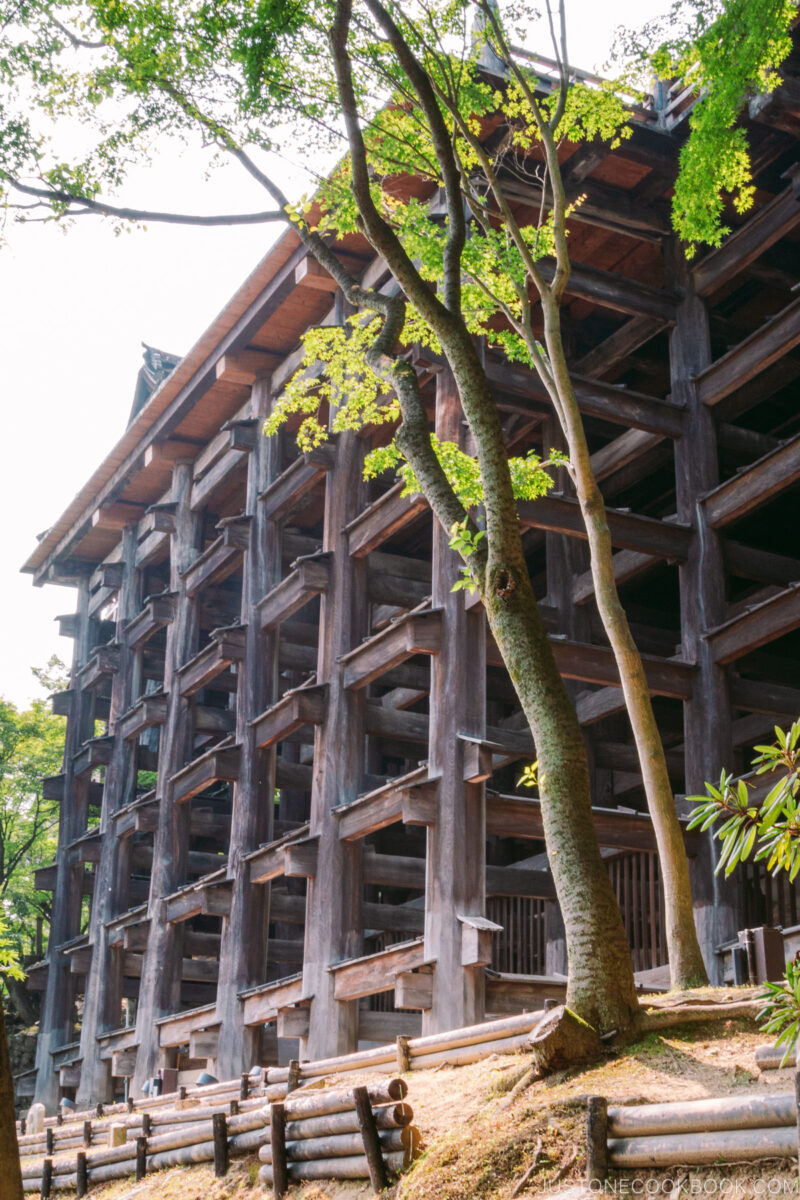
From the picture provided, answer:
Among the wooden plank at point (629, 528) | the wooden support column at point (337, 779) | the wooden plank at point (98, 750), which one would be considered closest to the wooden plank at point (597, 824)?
the wooden support column at point (337, 779)

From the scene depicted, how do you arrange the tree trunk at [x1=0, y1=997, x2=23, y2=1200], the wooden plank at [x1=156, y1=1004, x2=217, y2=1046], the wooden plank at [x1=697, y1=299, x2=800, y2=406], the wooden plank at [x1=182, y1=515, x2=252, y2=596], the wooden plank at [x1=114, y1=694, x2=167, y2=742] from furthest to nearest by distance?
the wooden plank at [x1=114, y1=694, x2=167, y2=742], the wooden plank at [x1=182, y1=515, x2=252, y2=596], the wooden plank at [x1=156, y1=1004, x2=217, y2=1046], the wooden plank at [x1=697, y1=299, x2=800, y2=406], the tree trunk at [x1=0, y1=997, x2=23, y2=1200]

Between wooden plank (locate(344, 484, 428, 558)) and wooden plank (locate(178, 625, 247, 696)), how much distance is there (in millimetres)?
3430

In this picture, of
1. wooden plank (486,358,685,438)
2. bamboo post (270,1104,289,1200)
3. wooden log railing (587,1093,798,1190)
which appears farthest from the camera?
wooden plank (486,358,685,438)

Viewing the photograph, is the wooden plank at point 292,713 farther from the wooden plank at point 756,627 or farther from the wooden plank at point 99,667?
the wooden plank at point 99,667

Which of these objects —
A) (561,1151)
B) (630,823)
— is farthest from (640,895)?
(561,1151)

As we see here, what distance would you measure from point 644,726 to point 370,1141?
3.79 m

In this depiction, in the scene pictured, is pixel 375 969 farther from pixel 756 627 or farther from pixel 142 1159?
pixel 756 627

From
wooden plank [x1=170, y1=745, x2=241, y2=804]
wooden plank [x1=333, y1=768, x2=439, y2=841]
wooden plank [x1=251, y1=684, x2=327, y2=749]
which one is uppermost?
wooden plank [x1=251, y1=684, x2=327, y2=749]

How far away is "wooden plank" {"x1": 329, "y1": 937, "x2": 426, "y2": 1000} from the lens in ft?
48.9

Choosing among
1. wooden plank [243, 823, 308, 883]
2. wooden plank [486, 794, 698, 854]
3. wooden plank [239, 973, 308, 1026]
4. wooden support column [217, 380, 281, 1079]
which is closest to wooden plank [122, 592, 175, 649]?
wooden support column [217, 380, 281, 1079]

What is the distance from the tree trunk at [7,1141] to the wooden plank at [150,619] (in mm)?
18798

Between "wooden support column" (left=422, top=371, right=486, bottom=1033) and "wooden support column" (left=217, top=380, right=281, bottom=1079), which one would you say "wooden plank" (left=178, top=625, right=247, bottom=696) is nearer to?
"wooden support column" (left=217, top=380, right=281, bottom=1079)

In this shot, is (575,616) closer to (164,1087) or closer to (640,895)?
(640,895)

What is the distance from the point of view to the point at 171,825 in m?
22.9
